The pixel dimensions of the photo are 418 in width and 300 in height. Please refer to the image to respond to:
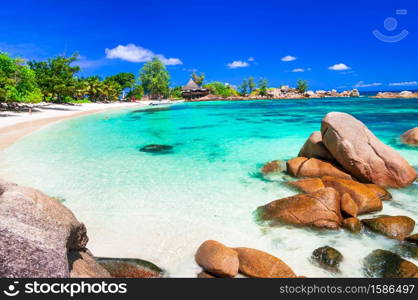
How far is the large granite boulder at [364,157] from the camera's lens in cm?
680

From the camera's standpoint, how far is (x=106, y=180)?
26.3ft

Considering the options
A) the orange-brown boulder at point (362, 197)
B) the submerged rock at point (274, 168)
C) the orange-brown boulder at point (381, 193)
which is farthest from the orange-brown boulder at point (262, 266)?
the submerged rock at point (274, 168)

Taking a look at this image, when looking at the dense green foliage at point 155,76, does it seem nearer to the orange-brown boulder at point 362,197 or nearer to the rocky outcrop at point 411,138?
the rocky outcrop at point 411,138

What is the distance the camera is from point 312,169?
293 inches

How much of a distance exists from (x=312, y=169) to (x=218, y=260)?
4.94 m

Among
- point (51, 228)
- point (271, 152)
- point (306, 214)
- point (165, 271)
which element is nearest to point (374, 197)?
point (306, 214)

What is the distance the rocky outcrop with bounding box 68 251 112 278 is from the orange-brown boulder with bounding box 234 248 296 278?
6.16 ft

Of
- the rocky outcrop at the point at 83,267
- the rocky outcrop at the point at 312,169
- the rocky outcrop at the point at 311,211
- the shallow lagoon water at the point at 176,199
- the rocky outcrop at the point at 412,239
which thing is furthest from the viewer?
the rocky outcrop at the point at 312,169

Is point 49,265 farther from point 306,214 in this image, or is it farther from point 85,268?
point 306,214

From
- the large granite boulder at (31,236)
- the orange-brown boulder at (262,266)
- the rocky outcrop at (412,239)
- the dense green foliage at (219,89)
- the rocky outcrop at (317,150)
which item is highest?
the dense green foliage at (219,89)

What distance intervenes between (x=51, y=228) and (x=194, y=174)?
6240 mm

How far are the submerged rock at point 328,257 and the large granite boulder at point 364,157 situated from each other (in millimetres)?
3688

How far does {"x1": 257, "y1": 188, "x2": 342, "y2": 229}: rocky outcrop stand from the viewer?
476 centimetres

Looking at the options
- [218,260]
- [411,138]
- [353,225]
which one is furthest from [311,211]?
[411,138]
